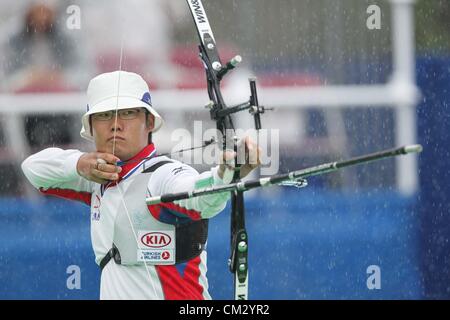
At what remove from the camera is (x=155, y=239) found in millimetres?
4492

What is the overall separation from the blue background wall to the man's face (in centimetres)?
201

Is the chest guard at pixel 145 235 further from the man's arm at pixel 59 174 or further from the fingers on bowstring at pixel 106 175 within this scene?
the man's arm at pixel 59 174

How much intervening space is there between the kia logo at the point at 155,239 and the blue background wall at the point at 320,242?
6.80 ft

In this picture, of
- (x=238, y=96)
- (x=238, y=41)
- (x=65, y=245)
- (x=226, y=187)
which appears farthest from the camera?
(x=238, y=41)

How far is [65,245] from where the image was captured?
6594mm

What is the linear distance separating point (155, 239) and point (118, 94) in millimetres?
521

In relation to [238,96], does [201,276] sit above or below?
below

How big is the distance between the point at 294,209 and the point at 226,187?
2742 millimetres

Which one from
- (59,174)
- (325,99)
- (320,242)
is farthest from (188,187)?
(325,99)

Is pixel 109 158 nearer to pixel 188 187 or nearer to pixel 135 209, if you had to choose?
pixel 135 209

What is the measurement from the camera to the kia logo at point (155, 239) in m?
4.48

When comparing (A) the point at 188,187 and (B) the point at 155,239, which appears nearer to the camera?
(A) the point at 188,187
